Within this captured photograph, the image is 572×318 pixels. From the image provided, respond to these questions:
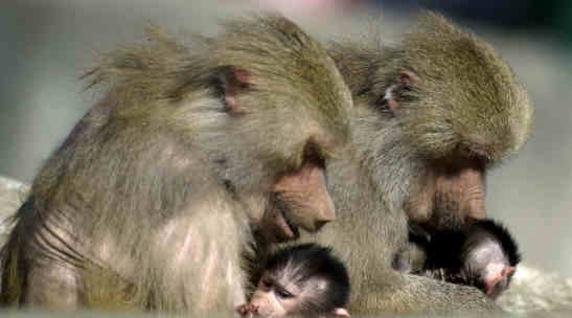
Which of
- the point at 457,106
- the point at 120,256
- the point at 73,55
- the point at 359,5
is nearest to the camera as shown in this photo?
the point at 120,256

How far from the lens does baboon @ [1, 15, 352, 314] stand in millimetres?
6281

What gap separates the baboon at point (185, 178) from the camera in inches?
247

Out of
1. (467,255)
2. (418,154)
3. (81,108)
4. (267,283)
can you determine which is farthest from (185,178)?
(81,108)

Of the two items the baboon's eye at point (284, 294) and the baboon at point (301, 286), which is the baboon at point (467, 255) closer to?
the baboon at point (301, 286)

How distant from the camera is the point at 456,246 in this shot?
7773 mm

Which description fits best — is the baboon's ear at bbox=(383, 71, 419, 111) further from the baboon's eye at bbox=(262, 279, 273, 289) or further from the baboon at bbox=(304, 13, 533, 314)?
the baboon's eye at bbox=(262, 279, 273, 289)

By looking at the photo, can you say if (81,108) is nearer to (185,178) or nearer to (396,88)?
(396,88)

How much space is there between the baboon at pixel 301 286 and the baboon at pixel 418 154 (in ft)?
1.54

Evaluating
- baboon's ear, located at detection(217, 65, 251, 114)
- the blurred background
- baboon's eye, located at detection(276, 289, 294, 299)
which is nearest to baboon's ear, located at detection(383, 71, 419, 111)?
baboon's eye, located at detection(276, 289, 294, 299)

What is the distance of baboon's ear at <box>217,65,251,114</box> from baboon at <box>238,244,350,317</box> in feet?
2.47

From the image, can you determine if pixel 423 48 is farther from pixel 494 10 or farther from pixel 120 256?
pixel 494 10

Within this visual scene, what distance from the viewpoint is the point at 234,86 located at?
6461 mm

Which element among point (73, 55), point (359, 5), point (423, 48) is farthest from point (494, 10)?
point (423, 48)

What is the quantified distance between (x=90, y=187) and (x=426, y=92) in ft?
5.93
